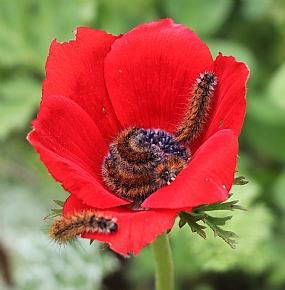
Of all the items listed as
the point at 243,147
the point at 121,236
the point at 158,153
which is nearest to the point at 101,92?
the point at 158,153

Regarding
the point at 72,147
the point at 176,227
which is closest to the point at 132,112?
the point at 72,147

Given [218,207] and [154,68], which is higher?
[154,68]

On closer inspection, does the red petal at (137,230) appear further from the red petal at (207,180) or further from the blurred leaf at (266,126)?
the blurred leaf at (266,126)

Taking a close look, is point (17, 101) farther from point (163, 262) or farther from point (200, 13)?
point (163, 262)

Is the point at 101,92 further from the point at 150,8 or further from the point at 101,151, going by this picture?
the point at 150,8

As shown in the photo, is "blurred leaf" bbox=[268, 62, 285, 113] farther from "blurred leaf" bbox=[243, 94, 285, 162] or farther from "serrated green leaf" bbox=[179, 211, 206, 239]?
"serrated green leaf" bbox=[179, 211, 206, 239]

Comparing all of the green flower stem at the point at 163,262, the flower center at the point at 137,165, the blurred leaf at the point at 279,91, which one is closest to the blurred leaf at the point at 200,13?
the blurred leaf at the point at 279,91

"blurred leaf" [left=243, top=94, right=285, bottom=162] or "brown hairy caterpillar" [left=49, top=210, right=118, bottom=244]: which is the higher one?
"blurred leaf" [left=243, top=94, right=285, bottom=162]

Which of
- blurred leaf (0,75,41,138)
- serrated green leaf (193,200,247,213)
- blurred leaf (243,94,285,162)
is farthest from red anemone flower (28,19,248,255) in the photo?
blurred leaf (243,94,285,162)
